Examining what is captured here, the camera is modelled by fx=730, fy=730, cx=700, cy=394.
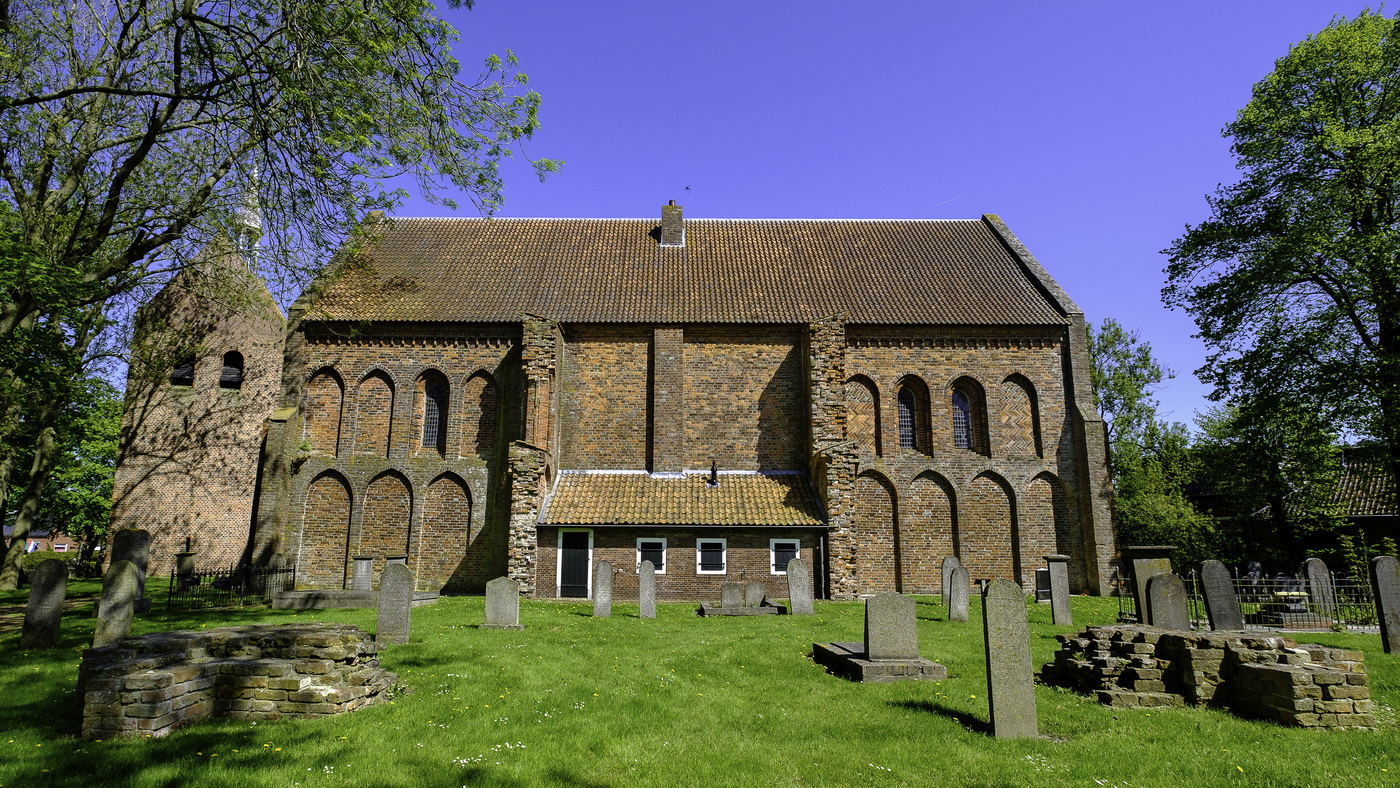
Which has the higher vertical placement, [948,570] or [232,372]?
[232,372]

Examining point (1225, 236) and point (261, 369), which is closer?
point (1225, 236)

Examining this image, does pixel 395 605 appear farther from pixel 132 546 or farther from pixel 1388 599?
pixel 1388 599

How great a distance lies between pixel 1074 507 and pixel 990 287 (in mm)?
8214

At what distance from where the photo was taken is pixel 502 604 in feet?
47.6

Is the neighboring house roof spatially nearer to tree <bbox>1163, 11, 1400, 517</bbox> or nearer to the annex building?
tree <bbox>1163, 11, 1400, 517</bbox>

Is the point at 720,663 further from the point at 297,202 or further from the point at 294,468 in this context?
the point at 294,468

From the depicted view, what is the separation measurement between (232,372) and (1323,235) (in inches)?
1404

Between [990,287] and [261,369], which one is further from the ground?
[990,287]

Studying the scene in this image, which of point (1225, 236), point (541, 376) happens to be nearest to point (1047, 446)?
point (1225, 236)

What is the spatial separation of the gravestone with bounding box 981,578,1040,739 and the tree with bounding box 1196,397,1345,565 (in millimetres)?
21287

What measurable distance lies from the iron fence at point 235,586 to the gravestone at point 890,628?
16.3 meters

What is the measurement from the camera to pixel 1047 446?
2402cm

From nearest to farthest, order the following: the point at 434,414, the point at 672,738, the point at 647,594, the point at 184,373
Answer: the point at 672,738 → the point at 647,594 → the point at 434,414 → the point at 184,373

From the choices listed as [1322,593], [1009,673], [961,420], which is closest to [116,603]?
[1009,673]
